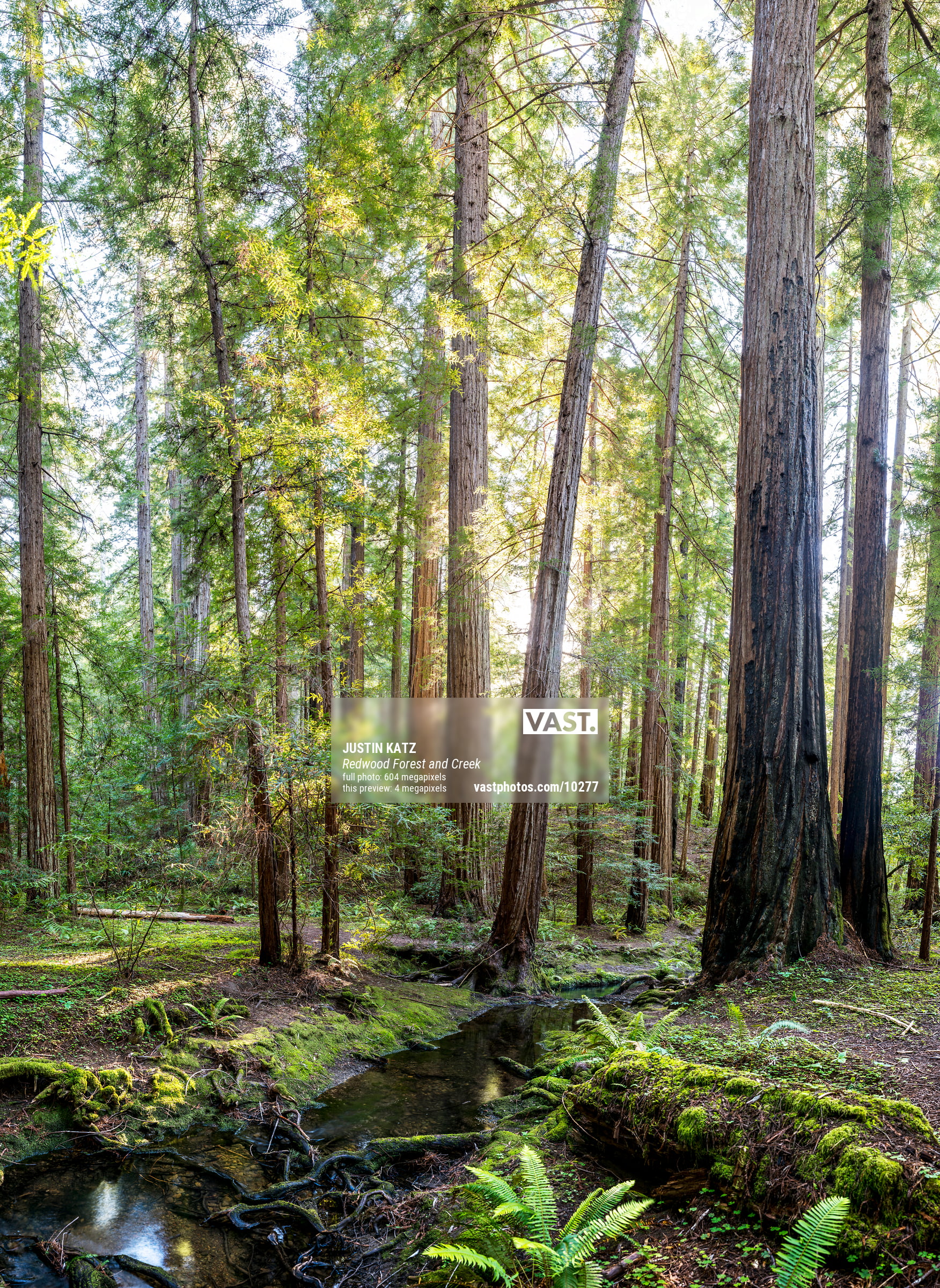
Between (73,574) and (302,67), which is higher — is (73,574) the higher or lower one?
the lower one

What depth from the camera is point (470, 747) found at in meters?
10.7

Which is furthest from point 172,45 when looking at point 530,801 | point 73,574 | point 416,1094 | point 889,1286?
point 889,1286

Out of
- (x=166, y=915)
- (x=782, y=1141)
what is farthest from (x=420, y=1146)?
(x=166, y=915)

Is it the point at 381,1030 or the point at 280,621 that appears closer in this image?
the point at 381,1030

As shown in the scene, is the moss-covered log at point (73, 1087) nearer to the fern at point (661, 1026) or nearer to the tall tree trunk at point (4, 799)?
the fern at point (661, 1026)

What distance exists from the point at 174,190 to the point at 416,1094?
980cm

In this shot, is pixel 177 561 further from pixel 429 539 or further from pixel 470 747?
pixel 470 747

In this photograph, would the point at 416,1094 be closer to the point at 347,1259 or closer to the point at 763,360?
the point at 347,1259

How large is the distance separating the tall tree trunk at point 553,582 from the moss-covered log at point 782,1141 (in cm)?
518

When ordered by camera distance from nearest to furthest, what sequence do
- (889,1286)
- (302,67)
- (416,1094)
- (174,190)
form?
(889,1286) → (416,1094) → (302,67) → (174,190)

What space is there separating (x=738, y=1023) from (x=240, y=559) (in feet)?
19.5

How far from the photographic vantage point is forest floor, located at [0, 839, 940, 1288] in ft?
9.43

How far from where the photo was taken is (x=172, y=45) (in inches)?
330

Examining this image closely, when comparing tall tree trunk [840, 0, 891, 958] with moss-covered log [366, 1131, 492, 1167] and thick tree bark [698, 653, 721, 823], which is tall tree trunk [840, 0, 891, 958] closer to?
moss-covered log [366, 1131, 492, 1167]
